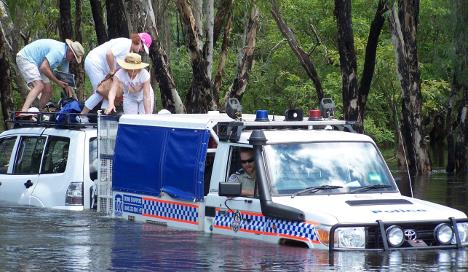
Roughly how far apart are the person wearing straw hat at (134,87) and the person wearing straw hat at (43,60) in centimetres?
250

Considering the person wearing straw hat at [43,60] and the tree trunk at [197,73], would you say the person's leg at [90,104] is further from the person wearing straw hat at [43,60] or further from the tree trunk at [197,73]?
the tree trunk at [197,73]

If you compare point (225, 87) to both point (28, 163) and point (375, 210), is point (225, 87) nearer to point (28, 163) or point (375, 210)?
point (28, 163)

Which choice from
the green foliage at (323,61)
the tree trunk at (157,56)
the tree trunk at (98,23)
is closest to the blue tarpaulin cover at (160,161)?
the tree trunk at (157,56)

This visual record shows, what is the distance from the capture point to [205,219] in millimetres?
12555

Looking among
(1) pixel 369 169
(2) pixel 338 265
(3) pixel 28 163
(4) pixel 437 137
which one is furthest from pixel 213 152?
(4) pixel 437 137

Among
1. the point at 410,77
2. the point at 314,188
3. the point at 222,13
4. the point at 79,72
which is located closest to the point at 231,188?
the point at 314,188

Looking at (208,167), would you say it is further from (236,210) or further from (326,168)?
(326,168)

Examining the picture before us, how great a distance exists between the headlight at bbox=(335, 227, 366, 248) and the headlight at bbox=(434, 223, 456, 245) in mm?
811

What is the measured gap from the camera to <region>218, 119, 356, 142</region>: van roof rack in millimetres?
12312

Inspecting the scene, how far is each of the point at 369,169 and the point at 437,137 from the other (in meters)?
49.9

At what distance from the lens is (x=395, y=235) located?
1100 centimetres

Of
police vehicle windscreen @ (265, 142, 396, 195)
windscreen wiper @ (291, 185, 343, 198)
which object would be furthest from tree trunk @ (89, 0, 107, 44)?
windscreen wiper @ (291, 185, 343, 198)

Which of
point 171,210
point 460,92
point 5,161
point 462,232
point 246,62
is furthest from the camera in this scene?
point 460,92

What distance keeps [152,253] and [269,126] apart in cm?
201
